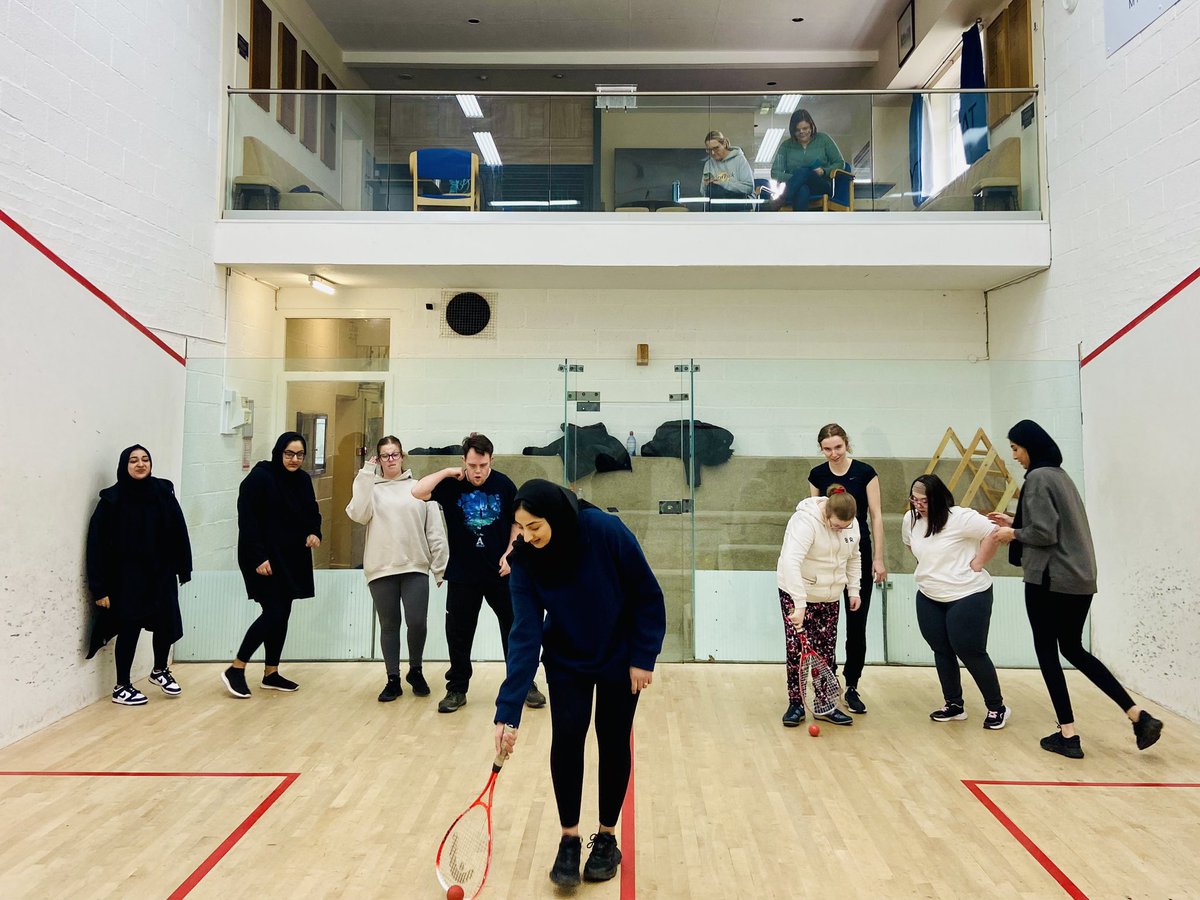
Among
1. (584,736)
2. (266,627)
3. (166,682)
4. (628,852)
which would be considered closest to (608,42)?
(266,627)

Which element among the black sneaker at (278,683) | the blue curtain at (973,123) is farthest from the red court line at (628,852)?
the blue curtain at (973,123)

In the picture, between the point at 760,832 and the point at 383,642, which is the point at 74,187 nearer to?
the point at 383,642

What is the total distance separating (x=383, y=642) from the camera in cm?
403

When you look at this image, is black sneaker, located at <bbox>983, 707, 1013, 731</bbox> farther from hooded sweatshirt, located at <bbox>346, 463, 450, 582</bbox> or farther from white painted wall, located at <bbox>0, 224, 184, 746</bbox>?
white painted wall, located at <bbox>0, 224, 184, 746</bbox>

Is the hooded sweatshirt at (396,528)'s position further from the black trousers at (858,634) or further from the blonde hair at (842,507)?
the black trousers at (858,634)

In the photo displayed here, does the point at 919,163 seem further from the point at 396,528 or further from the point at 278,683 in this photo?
the point at 278,683

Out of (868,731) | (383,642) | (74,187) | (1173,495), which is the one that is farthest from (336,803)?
(1173,495)

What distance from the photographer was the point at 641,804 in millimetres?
2814

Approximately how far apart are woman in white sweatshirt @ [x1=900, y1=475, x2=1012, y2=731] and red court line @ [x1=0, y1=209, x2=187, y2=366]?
397cm

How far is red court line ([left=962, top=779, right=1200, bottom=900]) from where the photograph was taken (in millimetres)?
2252

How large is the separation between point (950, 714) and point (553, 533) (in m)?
2.59

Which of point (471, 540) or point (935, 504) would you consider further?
point (471, 540)

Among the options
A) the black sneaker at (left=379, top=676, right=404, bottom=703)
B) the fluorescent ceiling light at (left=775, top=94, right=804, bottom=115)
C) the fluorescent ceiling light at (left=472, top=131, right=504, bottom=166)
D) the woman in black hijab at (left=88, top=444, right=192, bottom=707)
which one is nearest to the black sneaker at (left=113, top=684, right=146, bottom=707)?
the woman in black hijab at (left=88, top=444, right=192, bottom=707)

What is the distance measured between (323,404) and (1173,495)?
14.9 feet
